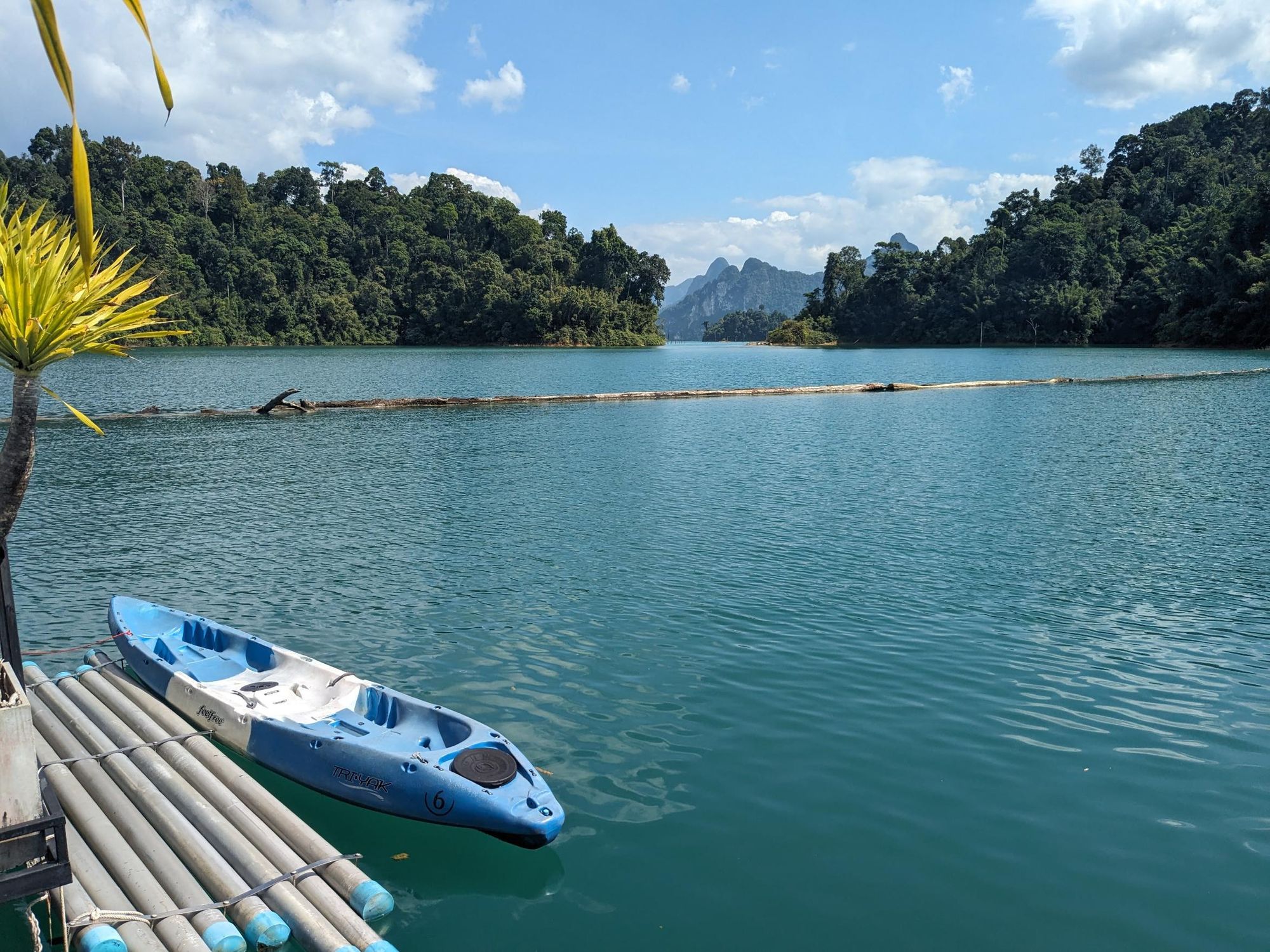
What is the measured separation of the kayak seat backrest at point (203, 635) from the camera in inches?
413

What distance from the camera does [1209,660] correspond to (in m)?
10.8

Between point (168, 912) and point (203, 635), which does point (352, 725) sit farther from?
point (203, 635)

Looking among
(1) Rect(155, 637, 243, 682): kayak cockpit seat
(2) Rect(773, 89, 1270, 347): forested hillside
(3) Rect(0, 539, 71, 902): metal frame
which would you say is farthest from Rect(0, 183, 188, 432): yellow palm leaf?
(2) Rect(773, 89, 1270, 347): forested hillside

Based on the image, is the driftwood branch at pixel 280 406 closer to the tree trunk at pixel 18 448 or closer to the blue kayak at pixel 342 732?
the blue kayak at pixel 342 732

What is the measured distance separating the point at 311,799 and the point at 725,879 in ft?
13.1

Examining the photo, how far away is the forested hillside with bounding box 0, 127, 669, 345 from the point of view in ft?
395

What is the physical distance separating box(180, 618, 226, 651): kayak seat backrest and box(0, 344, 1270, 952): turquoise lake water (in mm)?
1344

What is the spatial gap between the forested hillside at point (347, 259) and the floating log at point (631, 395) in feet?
258

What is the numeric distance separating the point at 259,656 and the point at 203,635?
1.25m

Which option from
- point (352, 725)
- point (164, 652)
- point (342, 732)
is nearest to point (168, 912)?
point (342, 732)

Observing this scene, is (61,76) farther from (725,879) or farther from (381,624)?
(381,624)

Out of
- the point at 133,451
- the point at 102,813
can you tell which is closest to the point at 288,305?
the point at 133,451

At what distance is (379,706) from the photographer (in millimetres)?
8695

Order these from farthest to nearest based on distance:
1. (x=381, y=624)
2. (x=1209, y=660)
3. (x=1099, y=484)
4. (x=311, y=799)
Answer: (x=1099, y=484), (x=381, y=624), (x=1209, y=660), (x=311, y=799)
